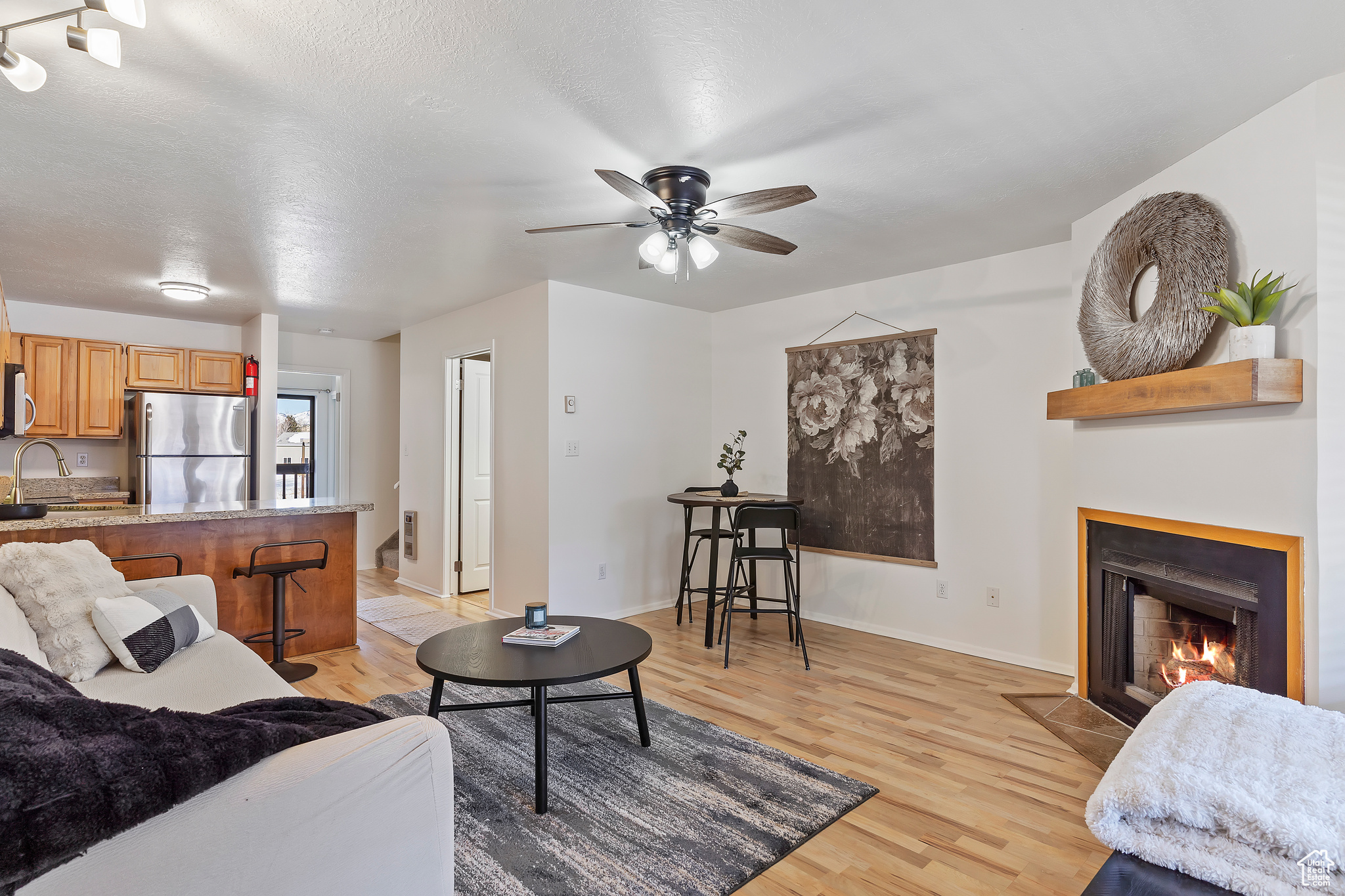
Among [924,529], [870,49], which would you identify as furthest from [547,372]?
[870,49]

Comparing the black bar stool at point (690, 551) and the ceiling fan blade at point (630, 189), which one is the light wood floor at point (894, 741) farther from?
the ceiling fan blade at point (630, 189)

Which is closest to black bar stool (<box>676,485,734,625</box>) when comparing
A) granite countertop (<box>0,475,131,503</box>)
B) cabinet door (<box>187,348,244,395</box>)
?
cabinet door (<box>187,348,244,395</box>)

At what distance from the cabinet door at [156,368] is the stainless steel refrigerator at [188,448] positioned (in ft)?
0.56

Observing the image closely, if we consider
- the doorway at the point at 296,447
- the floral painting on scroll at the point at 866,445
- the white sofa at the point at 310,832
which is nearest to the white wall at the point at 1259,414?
the floral painting on scroll at the point at 866,445

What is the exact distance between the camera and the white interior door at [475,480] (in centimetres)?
545

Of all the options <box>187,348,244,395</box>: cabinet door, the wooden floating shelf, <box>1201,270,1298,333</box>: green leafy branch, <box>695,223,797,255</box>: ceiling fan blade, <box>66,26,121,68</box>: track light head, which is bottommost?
the wooden floating shelf

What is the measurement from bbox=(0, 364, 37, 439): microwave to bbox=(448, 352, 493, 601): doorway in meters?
2.49

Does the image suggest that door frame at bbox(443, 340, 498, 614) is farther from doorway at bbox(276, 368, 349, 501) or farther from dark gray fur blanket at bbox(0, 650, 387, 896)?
dark gray fur blanket at bbox(0, 650, 387, 896)

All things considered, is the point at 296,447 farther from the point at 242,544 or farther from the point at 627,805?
the point at 627,805

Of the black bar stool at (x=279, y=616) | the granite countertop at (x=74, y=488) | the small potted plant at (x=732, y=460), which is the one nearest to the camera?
the black bar stool at (x=279, y=616)

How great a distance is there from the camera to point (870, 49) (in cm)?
189

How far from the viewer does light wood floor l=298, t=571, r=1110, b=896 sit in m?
1.89

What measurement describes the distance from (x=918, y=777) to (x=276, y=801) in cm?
208

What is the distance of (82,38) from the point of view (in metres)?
1.53
